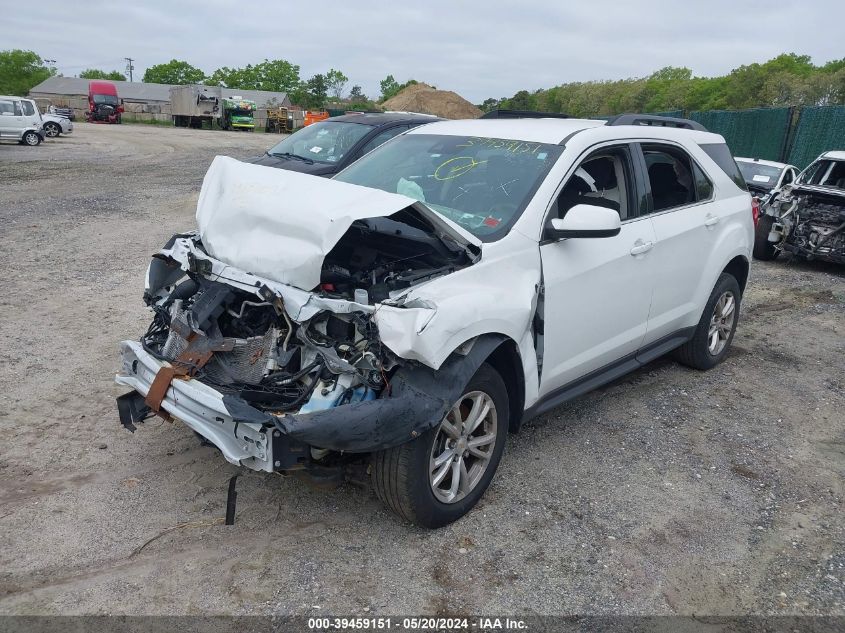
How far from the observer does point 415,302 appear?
3027 mm

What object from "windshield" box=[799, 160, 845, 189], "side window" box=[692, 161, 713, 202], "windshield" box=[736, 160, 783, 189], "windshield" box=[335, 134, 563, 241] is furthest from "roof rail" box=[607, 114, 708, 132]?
"windshield" box=[736, 160, 783, 189]

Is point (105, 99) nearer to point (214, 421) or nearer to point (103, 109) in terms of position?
point (103, 109)

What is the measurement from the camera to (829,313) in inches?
310

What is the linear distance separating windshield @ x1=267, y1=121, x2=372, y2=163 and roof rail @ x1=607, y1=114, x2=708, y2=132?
5724mm

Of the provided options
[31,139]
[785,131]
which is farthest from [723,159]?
[31,139]

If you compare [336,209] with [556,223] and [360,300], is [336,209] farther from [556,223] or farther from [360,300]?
[556,223]

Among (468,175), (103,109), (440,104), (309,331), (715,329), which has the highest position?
(440,104)

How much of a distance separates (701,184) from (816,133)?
15.1m

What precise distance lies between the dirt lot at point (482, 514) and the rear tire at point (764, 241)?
546cm

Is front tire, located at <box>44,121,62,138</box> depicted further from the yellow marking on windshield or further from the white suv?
the yellow marking on windshield

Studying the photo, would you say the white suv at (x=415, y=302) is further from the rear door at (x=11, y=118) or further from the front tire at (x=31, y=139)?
the front tire at (x=31, y=139)

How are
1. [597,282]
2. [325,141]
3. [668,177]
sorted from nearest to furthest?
1. [597,282]
2. [668,177]
3. [325,141]

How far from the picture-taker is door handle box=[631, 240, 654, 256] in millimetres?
4270

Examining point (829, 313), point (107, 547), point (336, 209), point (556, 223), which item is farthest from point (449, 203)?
point (829, 313)
